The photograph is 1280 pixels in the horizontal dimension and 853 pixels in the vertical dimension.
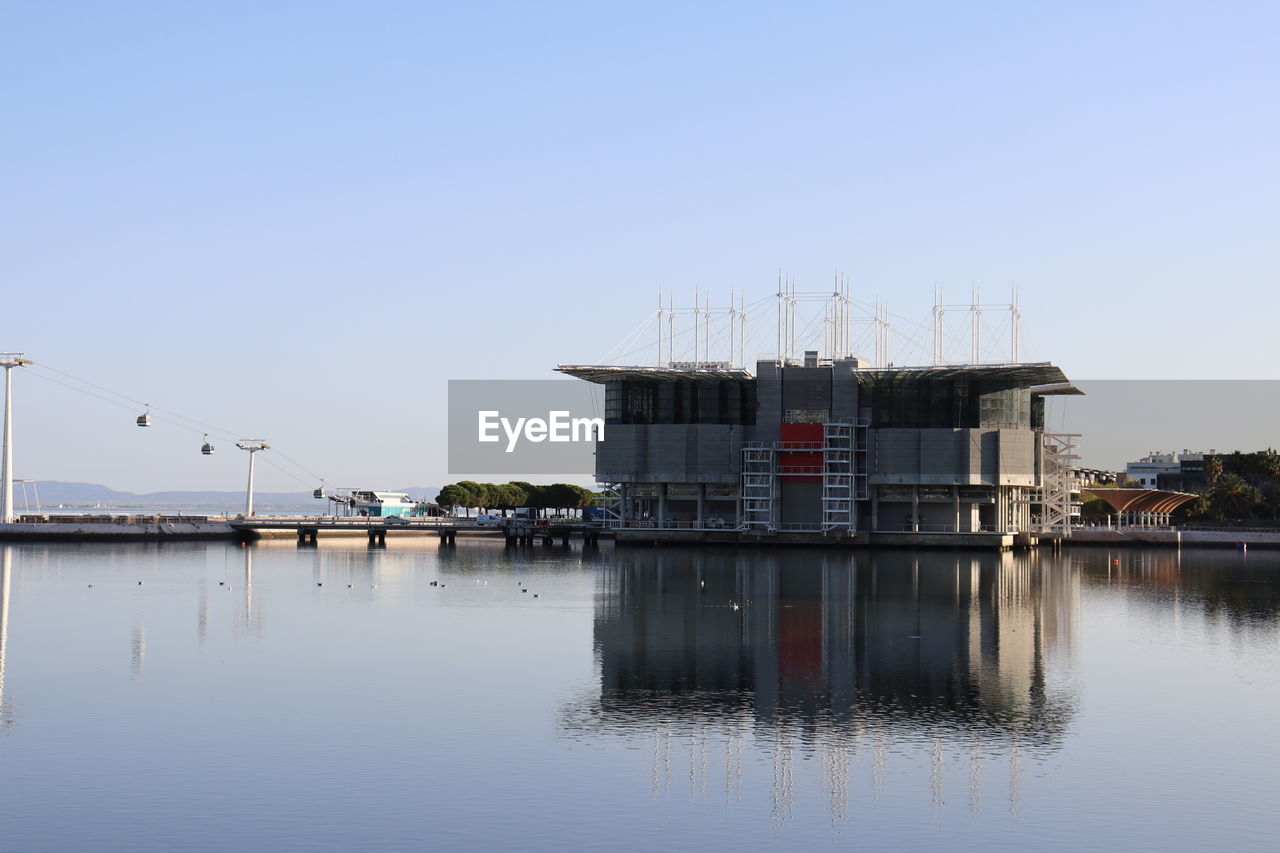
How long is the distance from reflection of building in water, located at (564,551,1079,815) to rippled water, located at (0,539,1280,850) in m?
0.18

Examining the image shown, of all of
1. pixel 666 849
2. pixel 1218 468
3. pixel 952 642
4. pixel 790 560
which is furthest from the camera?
pixel 1218 468

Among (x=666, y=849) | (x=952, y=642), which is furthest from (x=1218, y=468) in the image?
(x=666, y=849)

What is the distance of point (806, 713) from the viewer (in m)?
35.1

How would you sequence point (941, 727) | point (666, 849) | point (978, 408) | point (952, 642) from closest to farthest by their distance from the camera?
point (666, 849), point (941, 727), point (952, 642), point (978, 408)

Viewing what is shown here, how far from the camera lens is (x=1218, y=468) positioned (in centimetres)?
19912

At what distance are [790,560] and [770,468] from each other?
2300cm

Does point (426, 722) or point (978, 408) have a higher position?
point (978, 408)

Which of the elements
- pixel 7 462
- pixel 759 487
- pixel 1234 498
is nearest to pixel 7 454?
pixel 7 462

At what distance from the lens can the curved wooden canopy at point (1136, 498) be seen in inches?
6206

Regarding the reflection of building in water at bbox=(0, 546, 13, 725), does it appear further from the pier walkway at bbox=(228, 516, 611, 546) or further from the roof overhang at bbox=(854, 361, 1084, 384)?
the roof overhang at bbox=(854, 361, 1084, 384)

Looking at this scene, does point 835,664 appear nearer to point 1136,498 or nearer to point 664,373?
point 664,373

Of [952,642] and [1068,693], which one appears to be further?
[952,642]

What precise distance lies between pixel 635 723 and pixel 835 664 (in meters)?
12.6

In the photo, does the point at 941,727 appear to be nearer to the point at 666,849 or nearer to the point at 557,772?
the point at 557,772
